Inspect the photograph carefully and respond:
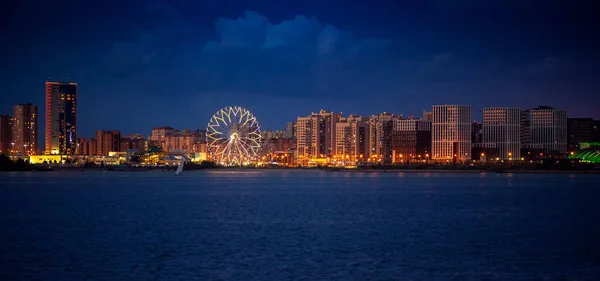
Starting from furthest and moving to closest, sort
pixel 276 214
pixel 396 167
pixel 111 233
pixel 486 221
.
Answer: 1. pixel 396 167
2. pixel 276 214
3. pixel 486 221
4. pixel 111 233

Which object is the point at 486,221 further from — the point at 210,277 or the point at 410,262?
the point at 210,277

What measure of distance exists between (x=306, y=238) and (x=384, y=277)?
9.76m

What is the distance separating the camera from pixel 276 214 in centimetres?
4422

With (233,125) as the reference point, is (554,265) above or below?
below

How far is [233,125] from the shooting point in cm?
12456

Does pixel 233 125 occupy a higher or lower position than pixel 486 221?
higher

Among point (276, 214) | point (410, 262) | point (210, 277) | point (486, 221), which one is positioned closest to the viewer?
point (210, 277)

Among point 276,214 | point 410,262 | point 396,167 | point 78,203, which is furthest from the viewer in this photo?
point 396,167

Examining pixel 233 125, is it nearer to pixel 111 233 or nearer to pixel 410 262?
pixel 111 233

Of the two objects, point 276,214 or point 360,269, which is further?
point 276,214

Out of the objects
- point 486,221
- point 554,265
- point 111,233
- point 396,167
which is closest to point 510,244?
point 554,265

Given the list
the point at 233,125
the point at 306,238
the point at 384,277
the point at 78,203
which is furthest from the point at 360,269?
the point at 233,125

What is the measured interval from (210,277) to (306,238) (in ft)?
32.8

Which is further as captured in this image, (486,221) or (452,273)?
(486,221)
